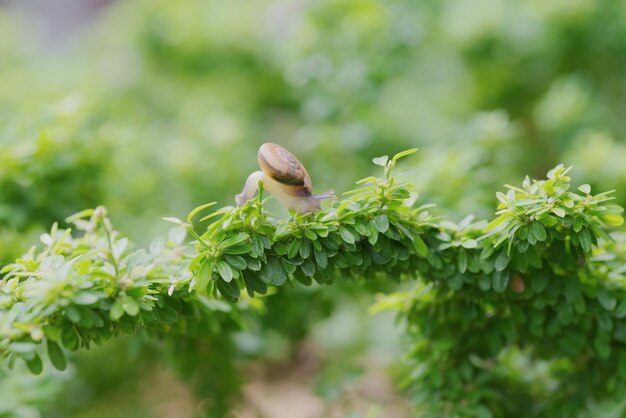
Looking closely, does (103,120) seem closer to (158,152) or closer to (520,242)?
(158,152)

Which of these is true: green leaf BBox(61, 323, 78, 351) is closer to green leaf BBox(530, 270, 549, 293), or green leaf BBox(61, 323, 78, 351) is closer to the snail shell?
the snail shell

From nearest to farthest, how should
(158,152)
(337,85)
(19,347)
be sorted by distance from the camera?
(19,347), (337,85), (158,152)

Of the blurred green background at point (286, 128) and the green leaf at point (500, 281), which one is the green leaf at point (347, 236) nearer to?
the green leaf at point (500, 281)

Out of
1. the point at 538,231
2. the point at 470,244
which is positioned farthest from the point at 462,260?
the point at 538,231

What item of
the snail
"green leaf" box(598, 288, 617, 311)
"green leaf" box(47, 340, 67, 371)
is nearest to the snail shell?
the snail

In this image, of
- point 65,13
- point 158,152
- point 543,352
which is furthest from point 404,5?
point 65,13

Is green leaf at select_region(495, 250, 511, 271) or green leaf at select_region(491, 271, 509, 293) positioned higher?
green leaf at select_region(495, 250, 511, 271)

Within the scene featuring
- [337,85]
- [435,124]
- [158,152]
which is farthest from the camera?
[435,124]
